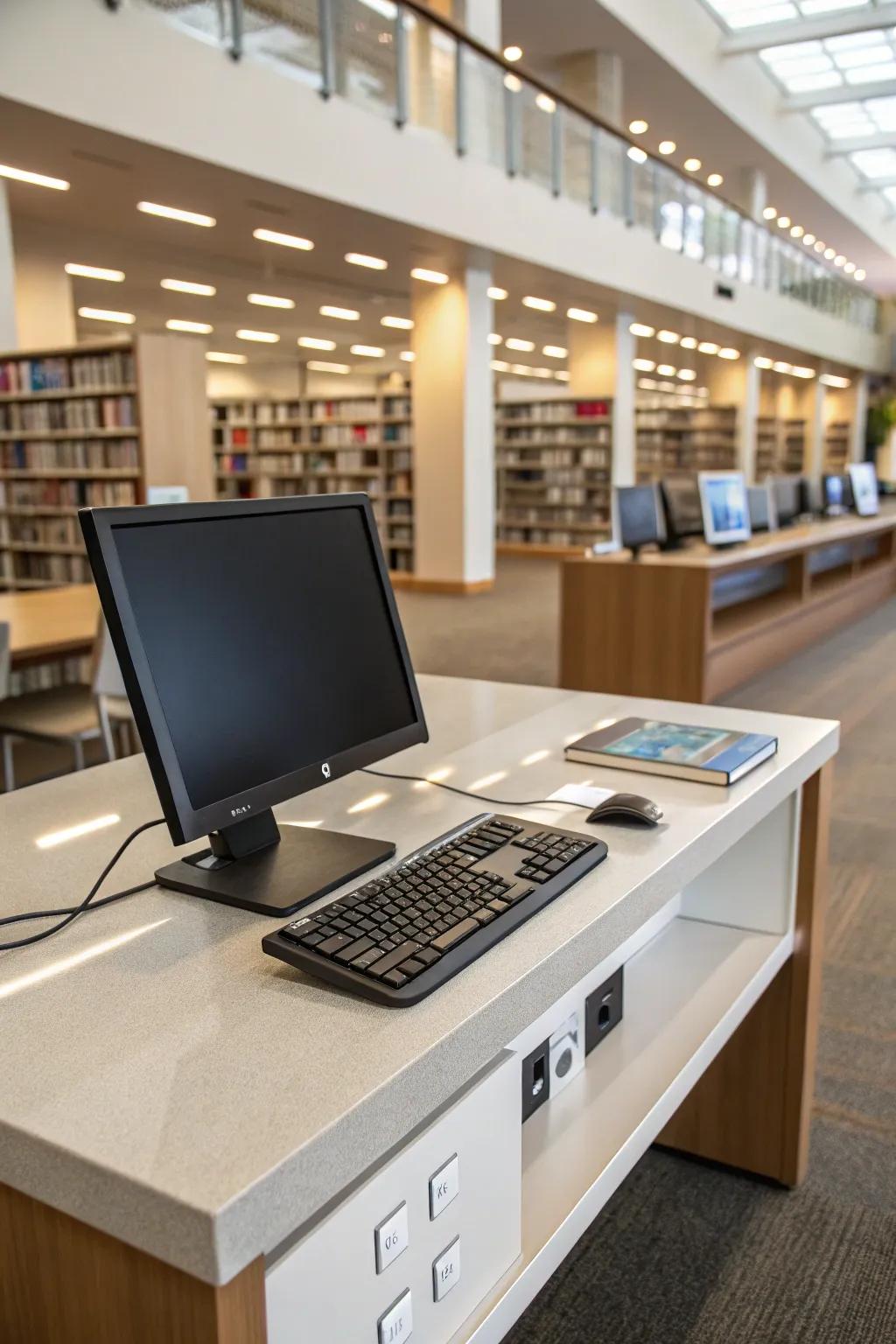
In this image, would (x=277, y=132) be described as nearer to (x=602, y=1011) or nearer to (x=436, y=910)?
(x=602, y=1011)

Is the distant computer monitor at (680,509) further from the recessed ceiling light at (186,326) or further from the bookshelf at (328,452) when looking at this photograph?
the recessed ceiling light at (186,326)

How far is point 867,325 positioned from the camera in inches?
838

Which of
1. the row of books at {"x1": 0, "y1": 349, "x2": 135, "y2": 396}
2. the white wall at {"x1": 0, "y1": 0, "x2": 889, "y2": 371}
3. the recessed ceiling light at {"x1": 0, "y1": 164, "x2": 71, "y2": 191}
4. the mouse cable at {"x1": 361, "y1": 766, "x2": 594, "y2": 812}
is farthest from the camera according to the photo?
the recessed ceiling light at {"x1": 0, "y1": 164, "x2": 71, "y2": 191}

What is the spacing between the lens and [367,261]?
30.1 feet

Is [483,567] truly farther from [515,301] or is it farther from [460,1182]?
[460,1182]

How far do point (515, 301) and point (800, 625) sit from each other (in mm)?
5829

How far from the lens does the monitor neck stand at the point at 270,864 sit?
1116 millimetres

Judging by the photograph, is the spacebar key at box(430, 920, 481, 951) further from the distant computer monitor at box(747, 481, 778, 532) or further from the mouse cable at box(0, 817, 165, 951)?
the distant computer monitor at box(747, 481, 778, 532)

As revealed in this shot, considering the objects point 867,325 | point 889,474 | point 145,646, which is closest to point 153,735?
point 145,646

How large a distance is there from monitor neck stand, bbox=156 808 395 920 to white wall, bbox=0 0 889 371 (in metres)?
5.10

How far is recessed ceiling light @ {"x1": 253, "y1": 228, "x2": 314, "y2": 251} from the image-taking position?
7.96 meters

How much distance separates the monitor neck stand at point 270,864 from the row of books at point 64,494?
17.5 feet

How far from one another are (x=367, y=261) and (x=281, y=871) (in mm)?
8860

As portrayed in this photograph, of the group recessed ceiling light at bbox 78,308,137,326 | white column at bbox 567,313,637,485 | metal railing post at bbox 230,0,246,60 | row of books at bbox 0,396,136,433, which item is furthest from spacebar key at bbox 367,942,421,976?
recessed ceiling light at bbox 78,308,137,326
